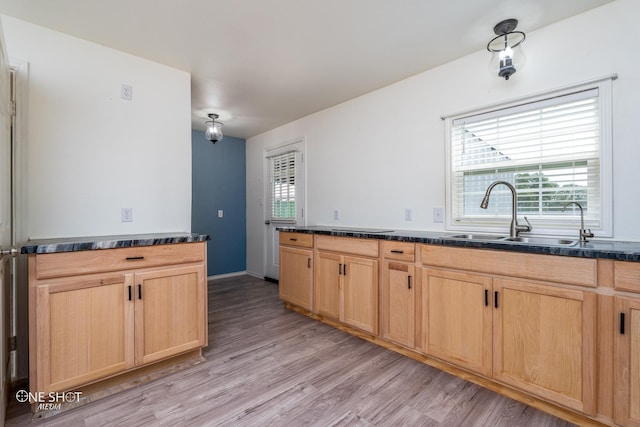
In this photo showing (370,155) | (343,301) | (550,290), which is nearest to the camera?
(550,290)

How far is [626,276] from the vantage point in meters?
1.39

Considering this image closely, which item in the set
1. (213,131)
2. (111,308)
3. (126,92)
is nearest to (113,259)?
(111,308)

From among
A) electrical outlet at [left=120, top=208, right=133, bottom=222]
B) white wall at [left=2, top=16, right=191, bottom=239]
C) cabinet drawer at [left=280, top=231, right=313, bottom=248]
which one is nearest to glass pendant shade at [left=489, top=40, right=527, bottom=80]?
cabinet drawer at [left=280, top=231, right=313, bottom=248]

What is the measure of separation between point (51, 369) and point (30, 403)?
0.22 meters

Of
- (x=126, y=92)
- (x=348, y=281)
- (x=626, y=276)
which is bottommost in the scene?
(x=348, y=281)

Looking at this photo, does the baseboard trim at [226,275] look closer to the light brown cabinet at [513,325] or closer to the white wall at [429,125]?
the white wall at [429,125]

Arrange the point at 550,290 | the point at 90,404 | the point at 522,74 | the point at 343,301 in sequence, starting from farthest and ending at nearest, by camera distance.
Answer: the point at 343,301
the point at 522,74
the point at 90,404
the point at 550,290

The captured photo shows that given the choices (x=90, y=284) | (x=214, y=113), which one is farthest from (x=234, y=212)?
(x=90, y=284)

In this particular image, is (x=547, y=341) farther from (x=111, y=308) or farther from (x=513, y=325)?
(x=111, y=308)

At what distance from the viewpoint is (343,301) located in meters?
2.67

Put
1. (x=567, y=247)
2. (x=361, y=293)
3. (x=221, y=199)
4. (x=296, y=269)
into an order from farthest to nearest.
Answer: (x=221, y=199), (x=296, y=269), (x=361, y=293), (x=567, y=247)

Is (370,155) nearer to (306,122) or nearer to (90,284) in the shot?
(306,122)

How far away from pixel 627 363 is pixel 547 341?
298 millimetres

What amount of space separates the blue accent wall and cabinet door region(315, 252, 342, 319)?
8.04ft
